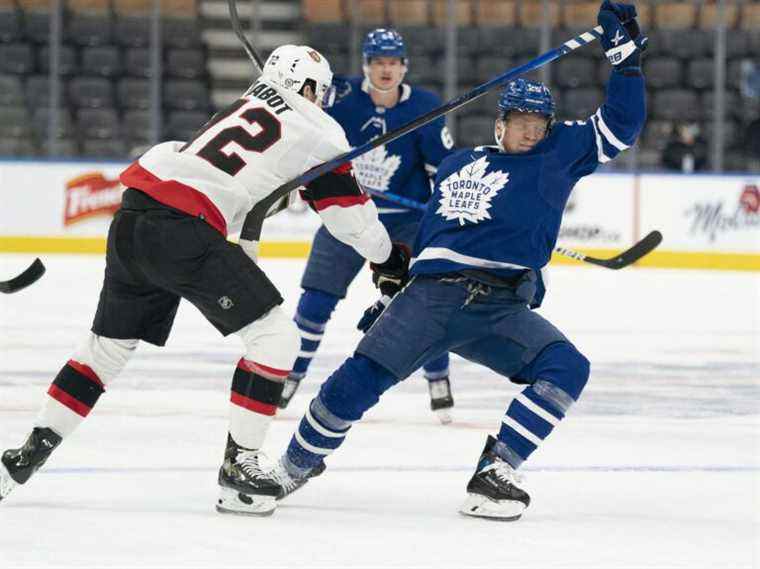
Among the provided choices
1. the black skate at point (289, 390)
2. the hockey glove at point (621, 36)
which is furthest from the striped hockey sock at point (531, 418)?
the black skate at point (289, 390)

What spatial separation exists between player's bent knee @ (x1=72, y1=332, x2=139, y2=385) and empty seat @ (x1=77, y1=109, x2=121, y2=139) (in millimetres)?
8446

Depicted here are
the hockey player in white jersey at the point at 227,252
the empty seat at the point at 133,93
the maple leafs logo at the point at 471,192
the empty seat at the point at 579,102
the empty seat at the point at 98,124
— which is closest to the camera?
the hockey player in white jersey at the point at 227,252

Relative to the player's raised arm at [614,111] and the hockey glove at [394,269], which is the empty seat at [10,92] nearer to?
the hockey glove at [394,269]

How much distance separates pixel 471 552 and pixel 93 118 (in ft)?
30.5

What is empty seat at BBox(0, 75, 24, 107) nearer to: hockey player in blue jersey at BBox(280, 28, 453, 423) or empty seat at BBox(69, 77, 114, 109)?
empty seat at BBox(69, 77, 114, 109)

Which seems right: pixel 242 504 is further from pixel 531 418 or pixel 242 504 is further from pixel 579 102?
pixel 579 102

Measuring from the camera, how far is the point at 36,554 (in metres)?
2.77

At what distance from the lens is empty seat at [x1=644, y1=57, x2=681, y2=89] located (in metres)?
12.5

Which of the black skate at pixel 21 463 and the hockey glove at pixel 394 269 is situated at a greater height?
the hockey glove at pixel 394 269

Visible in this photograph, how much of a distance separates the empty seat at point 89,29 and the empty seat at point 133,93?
55cm

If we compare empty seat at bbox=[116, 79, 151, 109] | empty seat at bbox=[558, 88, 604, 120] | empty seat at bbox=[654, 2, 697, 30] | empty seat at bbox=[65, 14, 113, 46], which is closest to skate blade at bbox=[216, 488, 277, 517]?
empty seat at bbox=[116, 79, 151, 109]

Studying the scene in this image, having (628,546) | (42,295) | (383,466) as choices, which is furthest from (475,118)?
(628,546)

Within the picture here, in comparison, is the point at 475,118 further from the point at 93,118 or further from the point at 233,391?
the point at 233,391

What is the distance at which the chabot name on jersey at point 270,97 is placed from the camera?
3.31 meters
